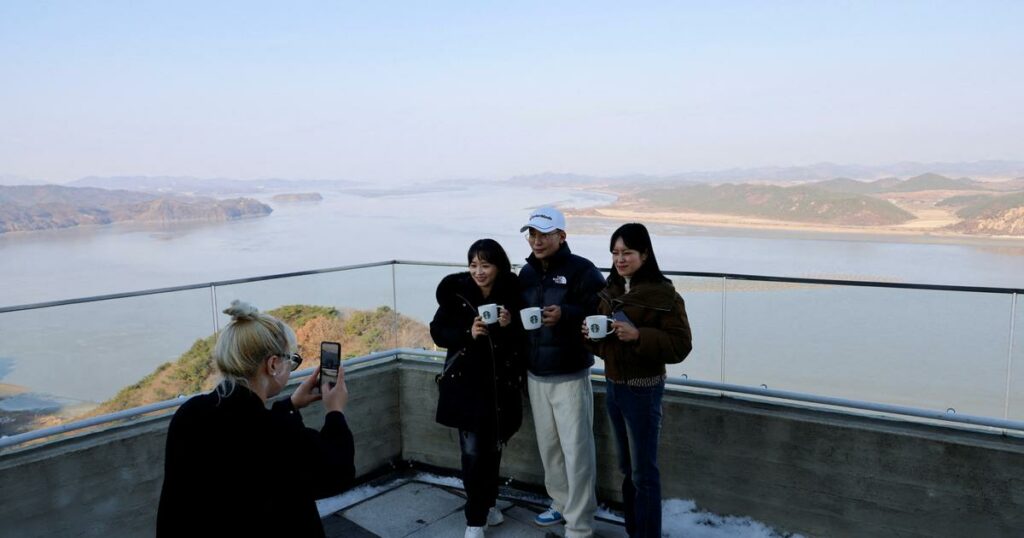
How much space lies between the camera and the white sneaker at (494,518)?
4527mm

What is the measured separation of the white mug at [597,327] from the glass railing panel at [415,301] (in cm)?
230

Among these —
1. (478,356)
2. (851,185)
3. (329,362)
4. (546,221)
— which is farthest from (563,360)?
(851,185)

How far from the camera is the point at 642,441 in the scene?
3.69 metres

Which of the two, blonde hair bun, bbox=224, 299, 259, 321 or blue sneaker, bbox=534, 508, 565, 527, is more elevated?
blonde hair bun, bbox=224, 299, 259, 321

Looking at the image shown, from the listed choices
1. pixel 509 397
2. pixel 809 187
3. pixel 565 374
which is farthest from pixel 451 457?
pixel 809 187

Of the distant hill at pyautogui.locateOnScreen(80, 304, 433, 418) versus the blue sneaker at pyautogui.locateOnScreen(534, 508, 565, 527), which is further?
the blue sneaker at pyautogui.locateOnScreen(534, 508, 565, 527)

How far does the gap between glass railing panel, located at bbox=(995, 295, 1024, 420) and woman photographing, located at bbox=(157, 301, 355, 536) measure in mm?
3565

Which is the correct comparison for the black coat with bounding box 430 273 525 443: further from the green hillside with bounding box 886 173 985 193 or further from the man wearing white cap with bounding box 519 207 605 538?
the green hillside with bounding box 886 173 985 193

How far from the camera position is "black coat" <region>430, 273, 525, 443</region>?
426 cm

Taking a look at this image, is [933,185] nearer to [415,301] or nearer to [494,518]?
[415,301]

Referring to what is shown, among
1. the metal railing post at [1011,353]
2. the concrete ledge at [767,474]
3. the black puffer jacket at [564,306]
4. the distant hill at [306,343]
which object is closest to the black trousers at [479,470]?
the black puffer jacket at [564,306]

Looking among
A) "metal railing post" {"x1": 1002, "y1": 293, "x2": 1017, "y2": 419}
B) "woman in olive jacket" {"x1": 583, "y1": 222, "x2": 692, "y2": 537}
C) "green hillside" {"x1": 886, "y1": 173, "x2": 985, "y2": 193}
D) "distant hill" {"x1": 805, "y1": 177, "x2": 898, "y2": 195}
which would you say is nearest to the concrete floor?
"woman in olive jacket" {"x1": 583, "y1": 222, "x2": 692, "y2": 537}

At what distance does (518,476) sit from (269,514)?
11.4 feet

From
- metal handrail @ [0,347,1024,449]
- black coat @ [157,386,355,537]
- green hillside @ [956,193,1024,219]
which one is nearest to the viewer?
black coat @ [157,386,355,537]
